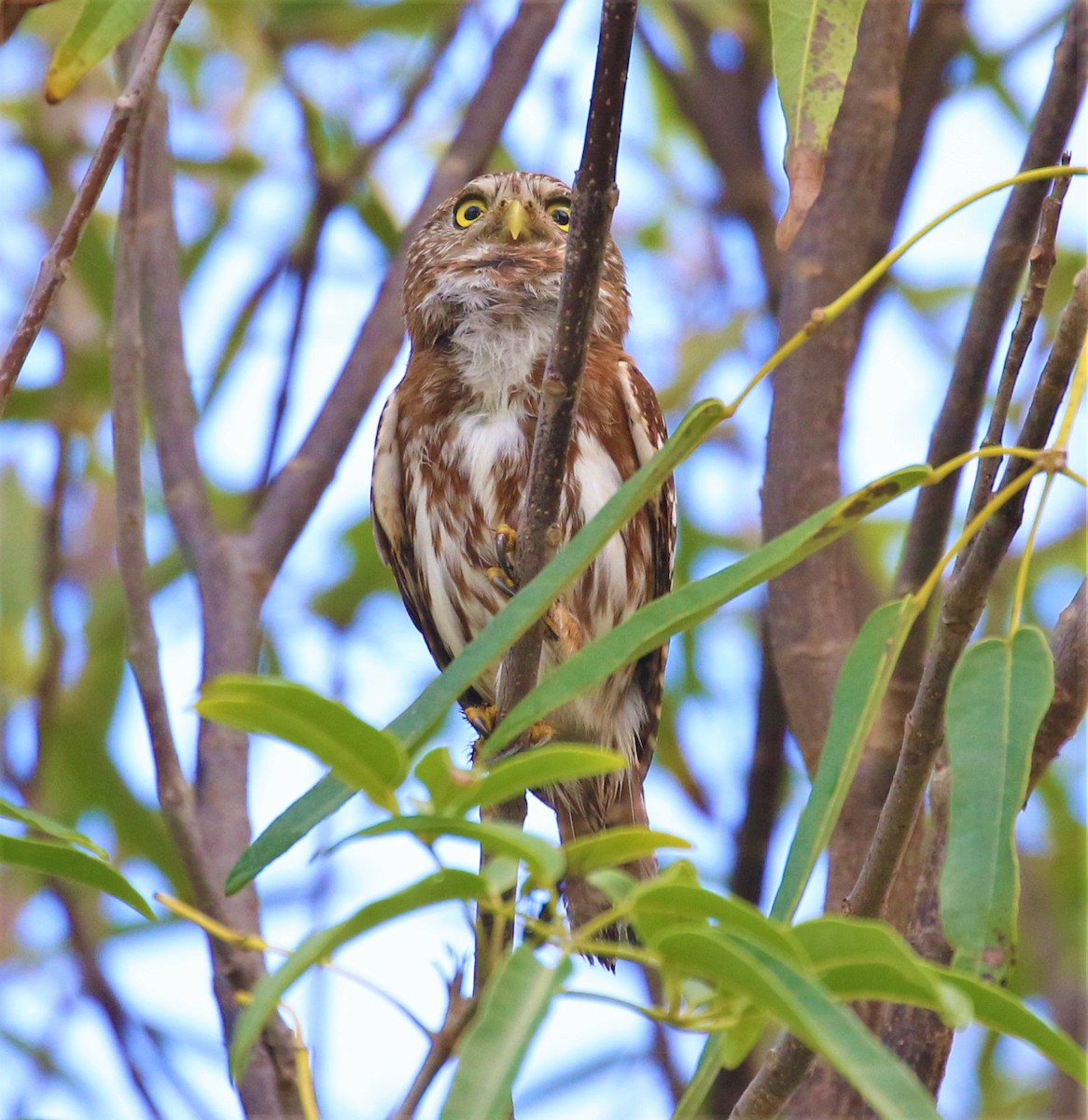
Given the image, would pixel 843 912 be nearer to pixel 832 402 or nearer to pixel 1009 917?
pixel 1009 917

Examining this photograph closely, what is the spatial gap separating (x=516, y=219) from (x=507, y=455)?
753 millimetres

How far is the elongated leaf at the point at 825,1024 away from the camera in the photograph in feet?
3.51

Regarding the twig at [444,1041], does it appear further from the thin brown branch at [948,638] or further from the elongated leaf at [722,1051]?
the thin brown branch at [948,638]

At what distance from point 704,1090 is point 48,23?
4.53 m

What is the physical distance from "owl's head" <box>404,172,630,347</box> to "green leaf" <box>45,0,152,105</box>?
162 cm

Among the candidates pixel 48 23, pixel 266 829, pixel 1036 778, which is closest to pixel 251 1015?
pixel 266 829

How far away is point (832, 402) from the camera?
354 cm

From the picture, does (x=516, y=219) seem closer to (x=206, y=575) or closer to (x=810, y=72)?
(x=206, y=575)

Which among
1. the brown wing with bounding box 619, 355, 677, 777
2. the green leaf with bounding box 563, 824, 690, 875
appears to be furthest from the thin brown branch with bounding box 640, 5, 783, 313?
the green leaf with bounding box 563, 824, 690, 875

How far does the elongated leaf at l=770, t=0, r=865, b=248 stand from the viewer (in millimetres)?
1750

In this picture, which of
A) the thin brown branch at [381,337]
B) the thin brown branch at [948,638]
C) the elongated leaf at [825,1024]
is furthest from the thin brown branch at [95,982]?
the elongated leaf at [825,1024]

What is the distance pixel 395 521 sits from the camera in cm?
371

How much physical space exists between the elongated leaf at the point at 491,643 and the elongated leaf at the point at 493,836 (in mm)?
178

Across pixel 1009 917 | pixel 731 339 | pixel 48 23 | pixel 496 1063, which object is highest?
pixel 48 23
